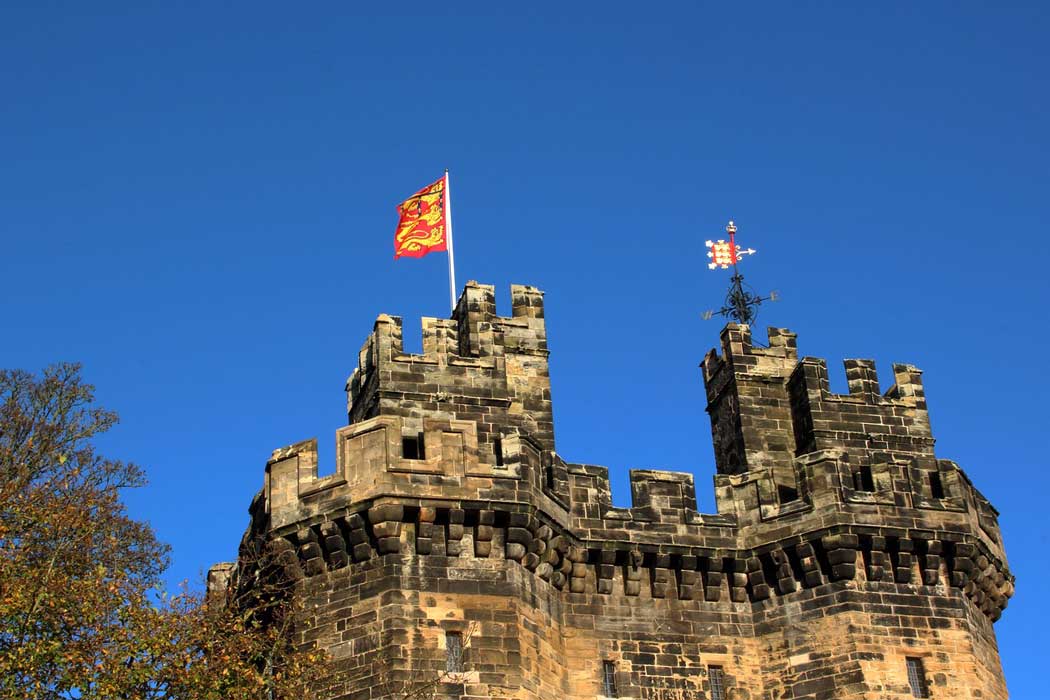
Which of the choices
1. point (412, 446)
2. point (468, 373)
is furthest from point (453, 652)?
point (468, 373)

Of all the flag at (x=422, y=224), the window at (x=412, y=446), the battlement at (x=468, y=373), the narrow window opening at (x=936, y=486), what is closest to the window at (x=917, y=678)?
the narrow window opening at (x=936, y=486)

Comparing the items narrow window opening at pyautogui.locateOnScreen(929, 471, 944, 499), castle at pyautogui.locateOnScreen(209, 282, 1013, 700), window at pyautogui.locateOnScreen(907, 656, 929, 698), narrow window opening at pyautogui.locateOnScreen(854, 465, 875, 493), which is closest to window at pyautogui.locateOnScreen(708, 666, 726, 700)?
castle at pyautogui.locateOnScreen(209, 282, 1013, 700)

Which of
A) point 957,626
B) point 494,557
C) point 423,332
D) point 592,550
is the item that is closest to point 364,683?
point 494,557

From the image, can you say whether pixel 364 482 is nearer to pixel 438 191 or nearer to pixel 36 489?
pixel 36 489

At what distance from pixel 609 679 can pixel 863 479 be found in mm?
7843

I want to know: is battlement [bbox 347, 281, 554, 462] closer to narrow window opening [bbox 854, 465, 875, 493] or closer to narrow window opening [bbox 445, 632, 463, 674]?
narrow window opening [bbox 445, 632, 463, 674]

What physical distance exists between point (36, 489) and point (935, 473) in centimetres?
1907

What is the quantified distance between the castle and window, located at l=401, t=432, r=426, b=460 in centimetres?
27

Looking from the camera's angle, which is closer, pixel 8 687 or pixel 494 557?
pixel 8 687

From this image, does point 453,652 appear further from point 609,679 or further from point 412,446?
point 412,446

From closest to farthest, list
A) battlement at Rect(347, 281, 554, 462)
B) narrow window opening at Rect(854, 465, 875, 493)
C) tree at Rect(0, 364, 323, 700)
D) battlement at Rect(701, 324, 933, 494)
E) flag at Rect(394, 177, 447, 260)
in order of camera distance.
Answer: tree at Rect(0, 364, 323, 700) → battlement at Rect(347, 281, 554, 462) → narrow window opening at Rect(854, 465, 875, 493) → battlement at Rect(701, 324, 933, 494) → flag at Rect(394, 177, 447, 260)

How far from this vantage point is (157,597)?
30.7m

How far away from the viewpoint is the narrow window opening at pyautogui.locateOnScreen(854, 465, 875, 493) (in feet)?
123

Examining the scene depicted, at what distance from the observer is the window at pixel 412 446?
3550 cm
